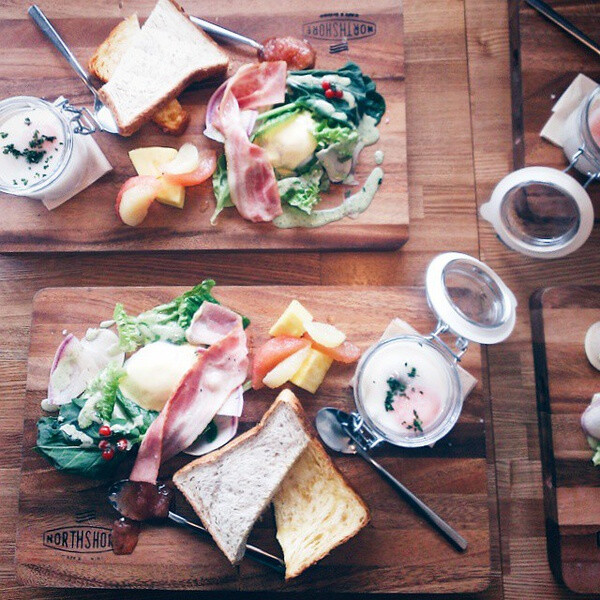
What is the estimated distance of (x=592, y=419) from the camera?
1988 millimetres

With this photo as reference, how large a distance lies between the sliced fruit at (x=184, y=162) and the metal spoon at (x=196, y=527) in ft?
3.40

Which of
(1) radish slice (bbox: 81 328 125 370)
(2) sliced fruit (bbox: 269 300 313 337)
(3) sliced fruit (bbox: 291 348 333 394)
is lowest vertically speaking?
(3) sliced fruit (bbox: 291 348 333 394)

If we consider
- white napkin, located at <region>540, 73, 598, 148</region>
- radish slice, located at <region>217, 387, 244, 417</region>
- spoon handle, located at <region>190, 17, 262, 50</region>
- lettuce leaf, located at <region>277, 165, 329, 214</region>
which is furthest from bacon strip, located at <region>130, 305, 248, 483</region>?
white napkin, located at <region>540, 73, 598, 148</region>

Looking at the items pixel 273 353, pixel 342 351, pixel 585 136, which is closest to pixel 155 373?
pixel 273 353

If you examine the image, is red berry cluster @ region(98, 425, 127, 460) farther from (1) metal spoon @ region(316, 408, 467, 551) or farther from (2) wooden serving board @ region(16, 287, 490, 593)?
(1) metal spoon @ region(316, 408, 467, 551)

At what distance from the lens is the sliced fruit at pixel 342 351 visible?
1993mm

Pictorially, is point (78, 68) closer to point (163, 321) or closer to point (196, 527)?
point (163, 321)

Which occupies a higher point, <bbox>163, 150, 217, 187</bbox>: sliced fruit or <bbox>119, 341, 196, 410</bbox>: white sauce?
<bbox>163, 150, 217, 187</bbox>: sliced fruit

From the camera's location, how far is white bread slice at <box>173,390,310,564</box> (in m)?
1.91

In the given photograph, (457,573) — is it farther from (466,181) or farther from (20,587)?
(20,587)

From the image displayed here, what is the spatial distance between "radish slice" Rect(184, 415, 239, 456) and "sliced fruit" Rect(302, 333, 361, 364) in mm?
354

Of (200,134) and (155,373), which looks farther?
(200,134)

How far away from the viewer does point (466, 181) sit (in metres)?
2.28

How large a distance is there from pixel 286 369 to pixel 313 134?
2.59 feet
